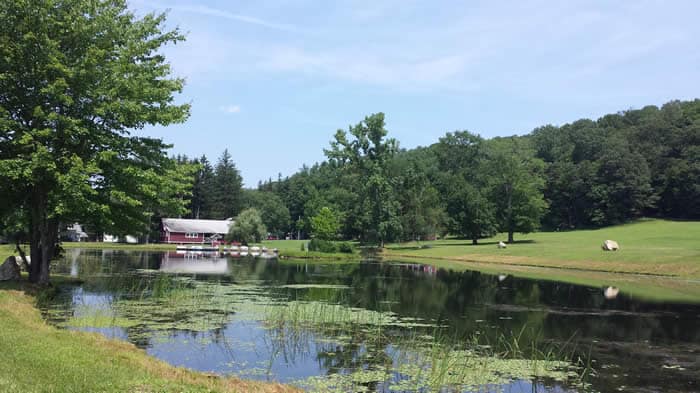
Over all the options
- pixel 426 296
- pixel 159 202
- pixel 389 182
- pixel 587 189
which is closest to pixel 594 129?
pixel 587 189

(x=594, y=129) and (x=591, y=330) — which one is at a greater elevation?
(x=594, y=129)

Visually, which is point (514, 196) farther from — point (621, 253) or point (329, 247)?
point (621, 253)

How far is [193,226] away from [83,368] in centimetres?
10776

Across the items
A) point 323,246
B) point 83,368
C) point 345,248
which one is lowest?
point 83,368

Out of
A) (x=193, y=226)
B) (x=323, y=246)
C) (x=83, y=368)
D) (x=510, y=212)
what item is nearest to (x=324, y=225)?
(x=323, y=246)

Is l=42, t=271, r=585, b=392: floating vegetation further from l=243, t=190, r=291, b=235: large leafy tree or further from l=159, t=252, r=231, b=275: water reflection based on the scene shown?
l=243, t=190, r=291, b=235: large leafy tree

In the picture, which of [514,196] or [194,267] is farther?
[514,196]

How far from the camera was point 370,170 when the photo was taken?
297ft

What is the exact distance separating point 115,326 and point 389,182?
251ft

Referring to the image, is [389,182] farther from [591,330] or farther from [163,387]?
[163,387]

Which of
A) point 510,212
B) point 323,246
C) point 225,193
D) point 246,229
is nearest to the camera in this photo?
point 323,246

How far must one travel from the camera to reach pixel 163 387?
988 cm

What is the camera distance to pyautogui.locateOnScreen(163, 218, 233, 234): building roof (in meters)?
113

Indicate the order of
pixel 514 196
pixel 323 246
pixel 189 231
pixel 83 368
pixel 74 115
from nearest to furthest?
pixel 83 368 → pixel 74 115 → pixel 323 246 → pixel 514 196 → pixel 189 231
